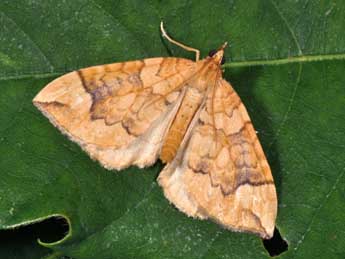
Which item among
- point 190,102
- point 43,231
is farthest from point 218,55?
point 43,231

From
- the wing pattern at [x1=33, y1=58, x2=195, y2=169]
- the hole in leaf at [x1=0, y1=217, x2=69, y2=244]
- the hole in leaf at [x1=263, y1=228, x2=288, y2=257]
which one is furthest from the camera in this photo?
the hole in leaf at [x1=0, y1=217, x2=69, y2=244]

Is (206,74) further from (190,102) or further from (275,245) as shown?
(275,245)

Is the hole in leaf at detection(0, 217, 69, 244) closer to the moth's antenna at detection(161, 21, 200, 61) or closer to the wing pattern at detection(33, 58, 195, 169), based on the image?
the wing pattern at detection(33, 58, 195, 169)

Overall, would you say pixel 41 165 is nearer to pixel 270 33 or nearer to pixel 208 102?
pixel 208 102

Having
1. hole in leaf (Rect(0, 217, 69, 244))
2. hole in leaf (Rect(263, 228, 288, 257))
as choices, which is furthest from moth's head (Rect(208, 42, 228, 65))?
hole in leaf (Rect(0, 217, 69, 244))

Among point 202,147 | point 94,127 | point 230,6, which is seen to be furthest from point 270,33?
point 94,127

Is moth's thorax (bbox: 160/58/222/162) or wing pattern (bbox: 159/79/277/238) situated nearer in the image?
wing pattern (bbox: 159/79/277/238)

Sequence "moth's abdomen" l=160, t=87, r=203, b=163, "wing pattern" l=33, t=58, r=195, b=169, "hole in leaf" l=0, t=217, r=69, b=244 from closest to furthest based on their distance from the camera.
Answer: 1. "wing pattern" l=33, t=58, r=195, b=169
2. "moth's abdomen" l=160, t=87, r=203, b=163
3. "hole in leaf" l=0, t=217, r=69, b=244
